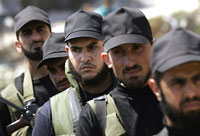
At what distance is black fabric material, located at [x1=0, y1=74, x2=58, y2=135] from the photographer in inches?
192

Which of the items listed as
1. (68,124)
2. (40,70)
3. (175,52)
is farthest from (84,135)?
(40,70)

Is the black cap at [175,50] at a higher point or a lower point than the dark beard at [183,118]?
higher

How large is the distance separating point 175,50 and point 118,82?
0.85 meters

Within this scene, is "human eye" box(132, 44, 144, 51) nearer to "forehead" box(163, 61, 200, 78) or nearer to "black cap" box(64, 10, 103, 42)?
"forehead" box(163, 61, 200, 78)

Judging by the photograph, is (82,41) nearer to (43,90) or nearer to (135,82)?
(135,82)

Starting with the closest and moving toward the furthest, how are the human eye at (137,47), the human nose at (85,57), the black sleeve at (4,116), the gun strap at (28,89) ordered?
1. the human eye at (137,47)
2. the human nose at (85,57)
3. the black sleeve at (4,116)
4. the gun strap at (28,89)

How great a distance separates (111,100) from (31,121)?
149 centimetres

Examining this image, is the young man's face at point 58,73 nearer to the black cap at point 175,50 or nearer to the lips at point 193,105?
the black cap at point 175,50

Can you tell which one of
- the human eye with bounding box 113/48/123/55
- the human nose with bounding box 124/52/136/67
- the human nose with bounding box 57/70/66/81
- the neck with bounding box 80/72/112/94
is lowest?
the neck with bounding box 80/72/112/94

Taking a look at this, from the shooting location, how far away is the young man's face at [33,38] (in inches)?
210

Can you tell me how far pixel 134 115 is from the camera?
333cm

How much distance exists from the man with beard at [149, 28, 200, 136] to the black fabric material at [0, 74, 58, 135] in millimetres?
2353

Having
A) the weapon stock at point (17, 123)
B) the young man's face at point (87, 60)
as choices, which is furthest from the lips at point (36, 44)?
the young man's face at point (87, 60)

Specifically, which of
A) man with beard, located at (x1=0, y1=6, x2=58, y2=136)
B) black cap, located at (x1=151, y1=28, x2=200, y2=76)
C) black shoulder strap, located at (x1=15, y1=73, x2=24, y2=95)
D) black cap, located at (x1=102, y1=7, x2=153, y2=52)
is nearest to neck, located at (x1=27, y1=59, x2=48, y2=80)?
man with beard, located at (x1=0, y1=6, x2=58, y2=136)
